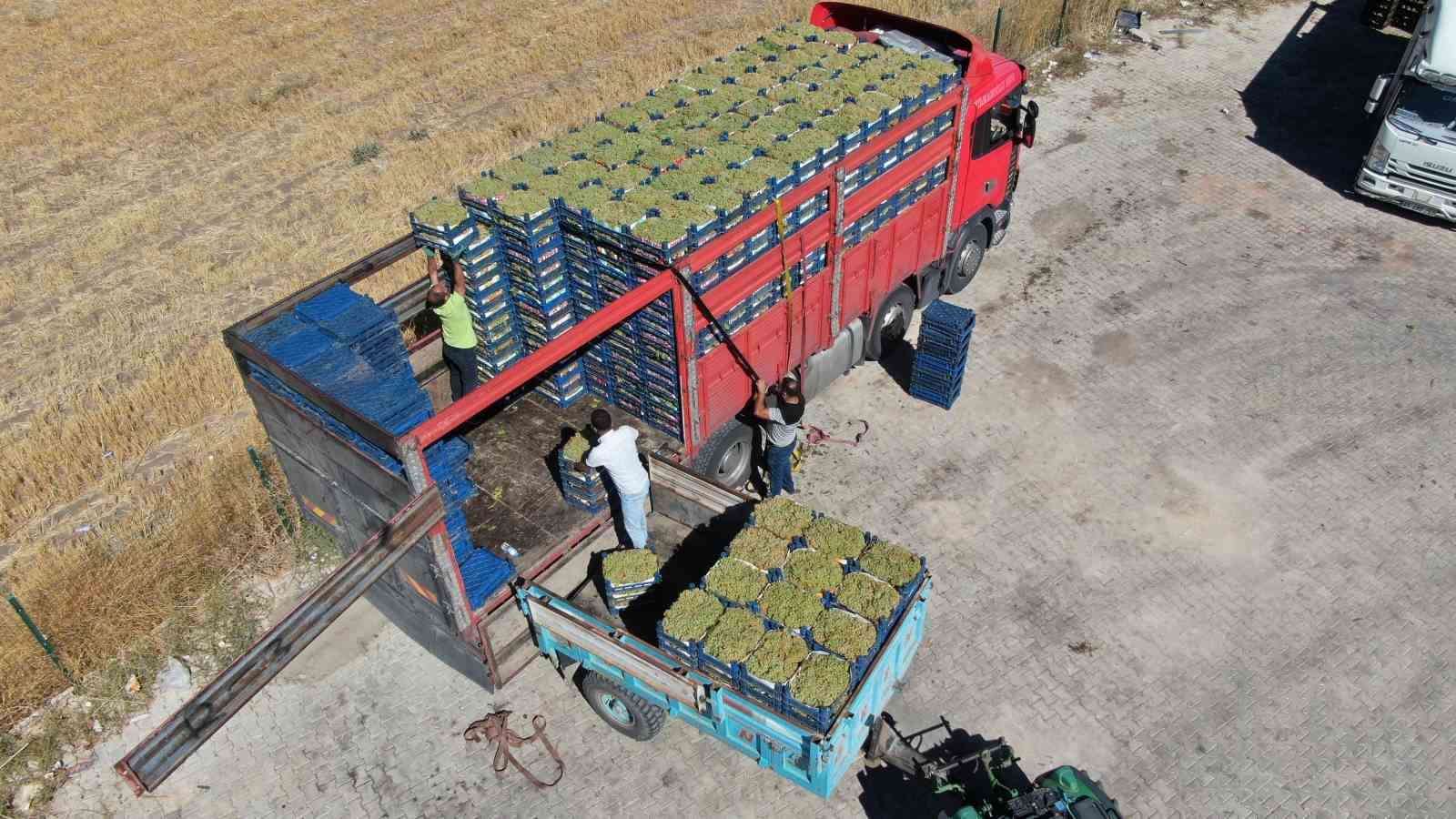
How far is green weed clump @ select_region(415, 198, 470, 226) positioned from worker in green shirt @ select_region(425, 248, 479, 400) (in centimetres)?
38

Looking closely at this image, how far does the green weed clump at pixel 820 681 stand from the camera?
802cm

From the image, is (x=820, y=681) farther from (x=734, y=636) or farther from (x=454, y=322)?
(x=454, y=322)

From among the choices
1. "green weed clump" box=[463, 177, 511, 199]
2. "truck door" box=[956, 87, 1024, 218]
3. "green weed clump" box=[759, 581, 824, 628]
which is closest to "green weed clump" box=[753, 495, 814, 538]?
"green weed clump" box=[759, 581, 824, 628]

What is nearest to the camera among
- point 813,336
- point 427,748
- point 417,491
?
point 417,491

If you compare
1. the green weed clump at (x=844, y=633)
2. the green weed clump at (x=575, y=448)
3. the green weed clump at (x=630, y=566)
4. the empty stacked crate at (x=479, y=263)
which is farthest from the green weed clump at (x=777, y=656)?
the empty stacked crate at (x=479, y=263)

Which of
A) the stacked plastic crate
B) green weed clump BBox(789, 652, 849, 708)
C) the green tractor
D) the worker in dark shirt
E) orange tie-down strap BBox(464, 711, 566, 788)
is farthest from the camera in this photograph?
the stacked plastic crate

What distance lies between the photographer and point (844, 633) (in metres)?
8.47

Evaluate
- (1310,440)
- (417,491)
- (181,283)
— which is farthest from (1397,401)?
(181,283)

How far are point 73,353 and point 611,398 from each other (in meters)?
9.15

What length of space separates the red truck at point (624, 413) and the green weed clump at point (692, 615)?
48.0 inches

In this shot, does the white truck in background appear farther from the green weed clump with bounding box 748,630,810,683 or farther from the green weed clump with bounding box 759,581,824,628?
the green weed clump with bounding box 748,630,810,683

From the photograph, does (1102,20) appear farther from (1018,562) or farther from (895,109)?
(1018,562)

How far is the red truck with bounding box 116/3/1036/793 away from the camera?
815 centimetres

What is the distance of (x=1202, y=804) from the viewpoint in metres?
9.13
